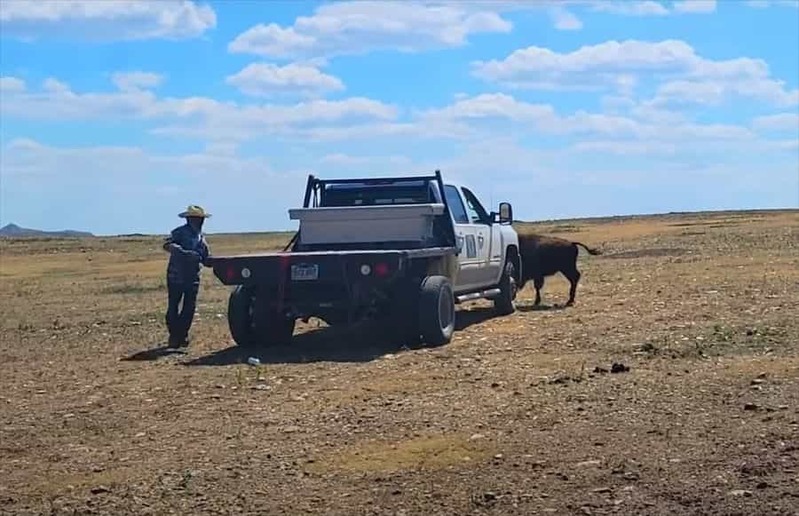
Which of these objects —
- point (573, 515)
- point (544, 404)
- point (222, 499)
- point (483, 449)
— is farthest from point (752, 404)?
point (222, 499)

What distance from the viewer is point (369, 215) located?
15453 mm

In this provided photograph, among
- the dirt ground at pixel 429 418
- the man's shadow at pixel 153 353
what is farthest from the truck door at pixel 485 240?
the man's shadow at pixel 153 353

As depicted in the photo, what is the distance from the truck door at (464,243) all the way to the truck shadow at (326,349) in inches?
25.0

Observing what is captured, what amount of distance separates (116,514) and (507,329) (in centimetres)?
920

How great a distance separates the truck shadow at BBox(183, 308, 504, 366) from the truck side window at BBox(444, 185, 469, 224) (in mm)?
1348

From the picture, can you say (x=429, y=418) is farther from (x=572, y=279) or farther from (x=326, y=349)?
(x=572, y=279)

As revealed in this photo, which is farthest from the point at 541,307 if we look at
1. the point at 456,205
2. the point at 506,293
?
the point at 456,205

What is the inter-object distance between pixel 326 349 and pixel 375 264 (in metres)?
1.54

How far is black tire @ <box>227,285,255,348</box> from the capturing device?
14.6 meters

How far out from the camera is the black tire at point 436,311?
554 inches

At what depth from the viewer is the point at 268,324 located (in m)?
14.6

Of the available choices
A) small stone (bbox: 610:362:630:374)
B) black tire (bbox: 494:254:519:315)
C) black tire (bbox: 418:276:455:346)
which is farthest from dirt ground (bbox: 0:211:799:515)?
black tire (bbox: 494:254:519:315)

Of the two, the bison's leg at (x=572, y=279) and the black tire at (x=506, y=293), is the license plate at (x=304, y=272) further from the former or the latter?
the bison's leg at (x=572, y=279)

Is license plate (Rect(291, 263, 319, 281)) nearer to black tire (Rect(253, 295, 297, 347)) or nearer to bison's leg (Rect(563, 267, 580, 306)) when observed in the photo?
black tire (Rect(253, 295, 297, 347))
